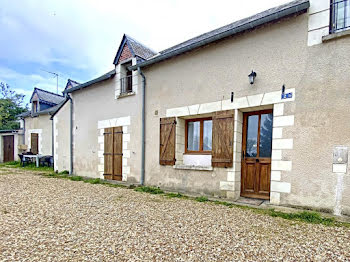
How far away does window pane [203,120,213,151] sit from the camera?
192 inches

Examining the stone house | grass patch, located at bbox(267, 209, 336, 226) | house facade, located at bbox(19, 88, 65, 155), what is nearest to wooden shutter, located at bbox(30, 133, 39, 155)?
house facade, located at bbox(19, 88, 65, 155)

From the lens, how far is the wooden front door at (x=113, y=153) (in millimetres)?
6512

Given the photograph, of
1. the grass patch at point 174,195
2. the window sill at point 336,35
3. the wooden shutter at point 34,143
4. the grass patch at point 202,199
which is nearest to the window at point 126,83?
the grass patch at point 174,195

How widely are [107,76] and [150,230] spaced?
221 inches

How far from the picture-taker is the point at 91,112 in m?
7.52

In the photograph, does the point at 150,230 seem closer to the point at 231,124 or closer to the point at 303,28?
the point at 231,124

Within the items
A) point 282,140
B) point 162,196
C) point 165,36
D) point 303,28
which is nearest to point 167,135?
point 162,196

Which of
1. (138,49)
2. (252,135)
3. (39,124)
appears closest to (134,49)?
(138,49)

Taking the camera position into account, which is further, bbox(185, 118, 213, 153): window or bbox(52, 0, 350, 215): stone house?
bbox(185, 118, 213, 153): window

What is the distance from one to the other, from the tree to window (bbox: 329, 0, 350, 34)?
2271cm

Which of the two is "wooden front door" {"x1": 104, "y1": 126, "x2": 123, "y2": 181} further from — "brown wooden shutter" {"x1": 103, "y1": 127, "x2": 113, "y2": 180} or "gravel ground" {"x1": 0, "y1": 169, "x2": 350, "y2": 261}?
"gravel ground" {"x1": 0, "y1": 169, "x2": 350, "y2": 261}

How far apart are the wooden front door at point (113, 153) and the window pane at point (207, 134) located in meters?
3.04

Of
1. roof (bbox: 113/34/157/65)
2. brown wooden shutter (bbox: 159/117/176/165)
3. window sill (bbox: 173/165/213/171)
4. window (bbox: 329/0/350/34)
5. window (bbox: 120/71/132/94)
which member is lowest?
window sill (bbox: 173/165/213/171)

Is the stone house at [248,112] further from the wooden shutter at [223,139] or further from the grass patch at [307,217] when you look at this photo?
the grass patch at [307,217]
